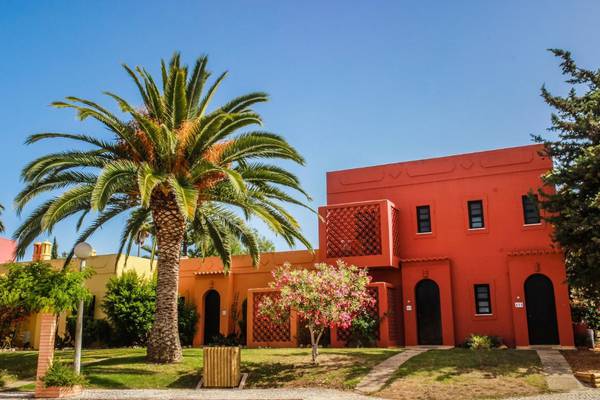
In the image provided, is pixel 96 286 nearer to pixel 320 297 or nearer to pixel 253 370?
pixel 253 370

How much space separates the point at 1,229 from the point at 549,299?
895 inches

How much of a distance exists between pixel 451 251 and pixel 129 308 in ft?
42.6

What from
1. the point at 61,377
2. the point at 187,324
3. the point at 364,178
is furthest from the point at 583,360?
the point at 187,324

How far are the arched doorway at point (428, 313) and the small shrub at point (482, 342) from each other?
155 cm

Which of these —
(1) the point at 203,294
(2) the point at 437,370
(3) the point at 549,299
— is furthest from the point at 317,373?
(1) the point at 203,294

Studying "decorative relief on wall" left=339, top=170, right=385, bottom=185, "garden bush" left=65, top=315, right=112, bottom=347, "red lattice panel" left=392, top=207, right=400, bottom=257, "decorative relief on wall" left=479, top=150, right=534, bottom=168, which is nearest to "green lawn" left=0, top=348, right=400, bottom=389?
"red lattice panel" left=392, top=207, right=400, bottom=257

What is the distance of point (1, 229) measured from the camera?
26.2 metres

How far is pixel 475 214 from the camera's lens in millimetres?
21750

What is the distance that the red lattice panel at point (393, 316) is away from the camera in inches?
819

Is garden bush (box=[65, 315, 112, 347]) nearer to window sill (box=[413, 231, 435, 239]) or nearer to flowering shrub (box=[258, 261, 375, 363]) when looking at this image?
flowering shrub (box=[258, 261, 375, 363])

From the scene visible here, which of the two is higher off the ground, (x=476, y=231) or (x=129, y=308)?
(x=476, y=231)

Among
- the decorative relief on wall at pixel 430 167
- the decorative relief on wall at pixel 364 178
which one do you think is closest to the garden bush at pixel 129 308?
the decorative relief on wall at pixel 364 178

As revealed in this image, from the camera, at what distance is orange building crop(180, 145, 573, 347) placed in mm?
19891

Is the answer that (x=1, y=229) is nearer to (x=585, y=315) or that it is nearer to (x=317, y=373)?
(x=317, y=373)
